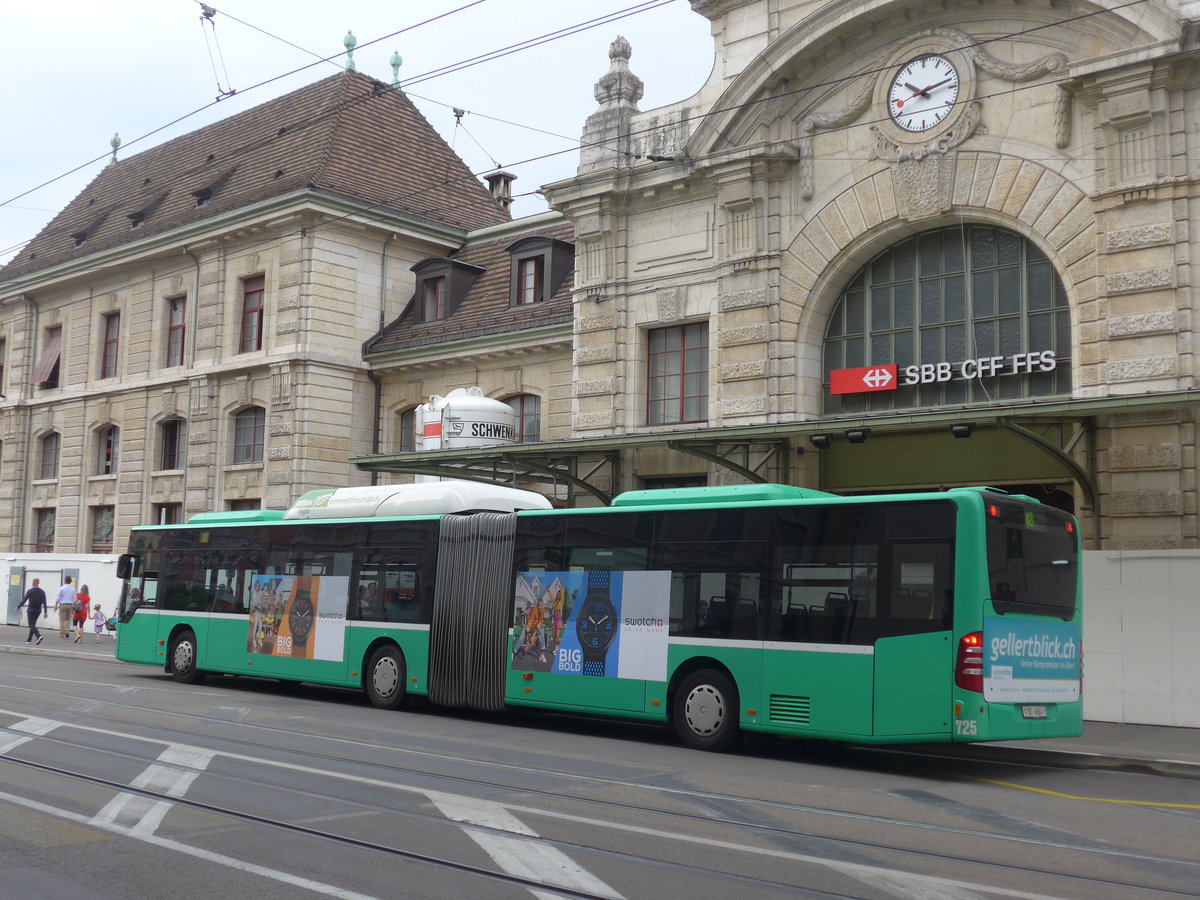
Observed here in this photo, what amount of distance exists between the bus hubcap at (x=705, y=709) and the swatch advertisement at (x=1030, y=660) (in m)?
3.11

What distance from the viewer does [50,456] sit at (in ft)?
130

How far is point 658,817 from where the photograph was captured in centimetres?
919

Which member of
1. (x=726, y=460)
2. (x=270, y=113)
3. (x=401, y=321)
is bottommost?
(x=726, y=460)

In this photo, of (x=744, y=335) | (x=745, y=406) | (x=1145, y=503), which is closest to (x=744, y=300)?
(x=744, y=335)

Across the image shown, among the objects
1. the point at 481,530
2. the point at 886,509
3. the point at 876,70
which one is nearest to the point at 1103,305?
the point at 876,70

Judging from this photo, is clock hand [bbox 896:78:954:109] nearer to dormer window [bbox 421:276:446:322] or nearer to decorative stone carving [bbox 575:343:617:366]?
decorative stone carving [bbox 575:343:617:366]

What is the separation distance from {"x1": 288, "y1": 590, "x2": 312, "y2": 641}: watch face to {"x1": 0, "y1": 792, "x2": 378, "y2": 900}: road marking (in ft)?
31.6

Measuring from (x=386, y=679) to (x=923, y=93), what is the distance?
41.5 ft

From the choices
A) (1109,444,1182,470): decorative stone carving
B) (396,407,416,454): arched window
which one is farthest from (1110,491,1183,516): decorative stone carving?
(396,407,416,454): arched window

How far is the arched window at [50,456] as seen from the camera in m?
39.3

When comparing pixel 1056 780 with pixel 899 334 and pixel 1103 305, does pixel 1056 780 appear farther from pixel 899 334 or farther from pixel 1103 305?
pixel 899 334

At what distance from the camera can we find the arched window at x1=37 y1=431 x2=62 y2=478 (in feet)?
129

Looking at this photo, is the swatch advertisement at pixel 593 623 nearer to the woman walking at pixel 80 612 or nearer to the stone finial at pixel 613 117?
the stone finial at pixel 613 117

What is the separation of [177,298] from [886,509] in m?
27.4
